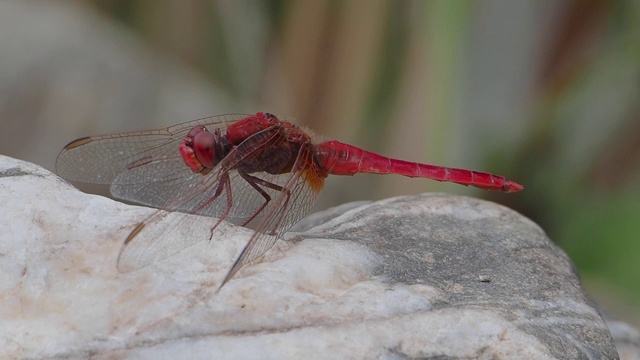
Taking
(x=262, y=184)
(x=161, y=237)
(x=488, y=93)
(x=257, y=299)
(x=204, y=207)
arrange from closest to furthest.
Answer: (x=257, y=299) < (x=161, y=237) < (x=204, y=207) < (x=262, y=184) < (x=488, y=93)

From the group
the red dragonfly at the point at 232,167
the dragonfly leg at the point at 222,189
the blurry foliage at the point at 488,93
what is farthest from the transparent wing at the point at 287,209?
the blurry foliage at the point at 488,93

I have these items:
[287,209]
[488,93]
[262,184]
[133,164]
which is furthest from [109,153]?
[488,93]

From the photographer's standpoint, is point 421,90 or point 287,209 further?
point 421,90

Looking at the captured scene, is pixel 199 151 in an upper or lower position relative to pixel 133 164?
upper

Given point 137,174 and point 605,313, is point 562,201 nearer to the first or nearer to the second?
point 605,313

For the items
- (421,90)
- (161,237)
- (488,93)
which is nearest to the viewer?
(161,237)

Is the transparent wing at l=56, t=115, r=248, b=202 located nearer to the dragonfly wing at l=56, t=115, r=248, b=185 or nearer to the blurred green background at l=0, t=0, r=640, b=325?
the dragonfly wing at l=56, t=115, r=248, b=185

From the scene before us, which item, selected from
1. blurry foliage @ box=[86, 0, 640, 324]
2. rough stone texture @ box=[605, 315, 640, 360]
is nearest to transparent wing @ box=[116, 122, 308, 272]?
rough stone texture @ box=[605, 315, 640, 360]

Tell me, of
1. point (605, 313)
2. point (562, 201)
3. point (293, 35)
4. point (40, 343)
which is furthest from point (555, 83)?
point (40, 343)

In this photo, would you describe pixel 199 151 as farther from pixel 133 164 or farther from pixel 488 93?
pixel 488 93
